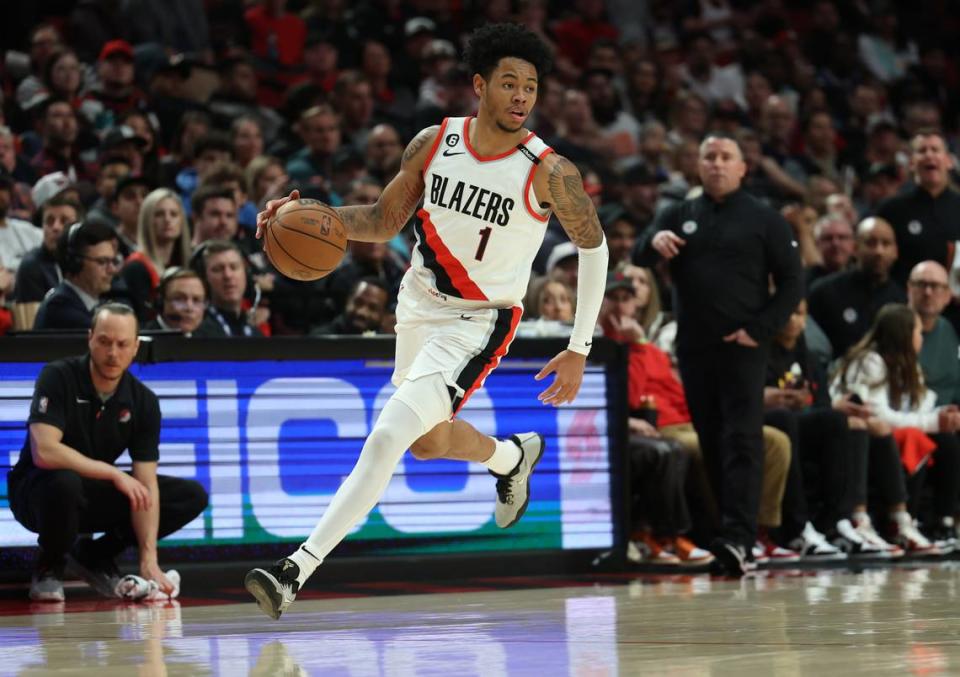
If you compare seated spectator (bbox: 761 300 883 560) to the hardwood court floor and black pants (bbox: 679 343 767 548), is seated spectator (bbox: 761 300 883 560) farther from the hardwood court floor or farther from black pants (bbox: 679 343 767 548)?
the hardwood court floor

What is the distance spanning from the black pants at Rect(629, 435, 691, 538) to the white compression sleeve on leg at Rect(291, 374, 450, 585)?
3543 millimetres

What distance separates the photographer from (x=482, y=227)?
257 inches

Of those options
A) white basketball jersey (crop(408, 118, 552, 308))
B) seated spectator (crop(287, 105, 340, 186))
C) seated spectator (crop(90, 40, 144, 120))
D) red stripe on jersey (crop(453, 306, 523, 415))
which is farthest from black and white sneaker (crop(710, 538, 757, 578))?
seated spectator (crop(90, 40, 144, 120))

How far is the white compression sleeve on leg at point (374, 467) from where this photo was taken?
5.96 metres

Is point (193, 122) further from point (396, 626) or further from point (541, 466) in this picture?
point (396, 626)

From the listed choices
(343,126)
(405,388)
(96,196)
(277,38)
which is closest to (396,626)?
(405,388)

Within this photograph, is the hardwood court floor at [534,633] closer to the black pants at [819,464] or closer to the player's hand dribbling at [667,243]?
the player's hand dribbling at [667,243]

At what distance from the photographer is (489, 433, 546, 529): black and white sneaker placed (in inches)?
290

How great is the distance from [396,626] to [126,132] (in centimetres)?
709


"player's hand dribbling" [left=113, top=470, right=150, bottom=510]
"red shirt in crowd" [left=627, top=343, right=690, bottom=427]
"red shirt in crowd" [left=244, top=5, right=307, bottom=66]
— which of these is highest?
"red shirt in crowd" [left=244, top=5, right=307, bottom=66]

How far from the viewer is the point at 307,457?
28.9 ft

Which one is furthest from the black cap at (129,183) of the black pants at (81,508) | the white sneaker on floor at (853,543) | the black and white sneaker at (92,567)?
the white sneaker on floor at (853,543)

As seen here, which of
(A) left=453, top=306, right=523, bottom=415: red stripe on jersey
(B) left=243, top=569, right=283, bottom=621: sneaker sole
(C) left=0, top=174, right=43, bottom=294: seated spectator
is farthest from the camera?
(C) left=0, top=174, right=43, bottom=294: seated spectator

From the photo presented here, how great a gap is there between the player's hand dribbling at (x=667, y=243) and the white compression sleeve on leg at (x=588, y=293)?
2456 millimetres
